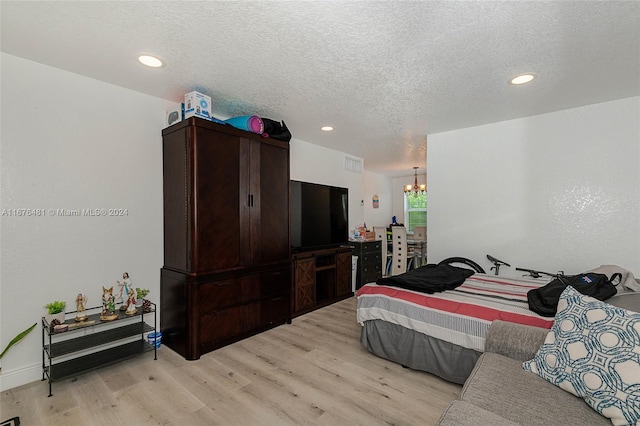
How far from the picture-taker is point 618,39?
1.95 metres

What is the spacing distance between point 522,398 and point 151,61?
122 inches

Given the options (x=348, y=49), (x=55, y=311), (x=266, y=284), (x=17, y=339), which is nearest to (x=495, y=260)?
(x=266, y=284)

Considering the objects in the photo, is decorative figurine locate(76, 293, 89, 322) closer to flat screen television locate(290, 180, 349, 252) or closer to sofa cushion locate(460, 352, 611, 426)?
flat screen television locate(290, 180, 349, 252)

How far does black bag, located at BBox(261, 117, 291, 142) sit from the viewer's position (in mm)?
3340

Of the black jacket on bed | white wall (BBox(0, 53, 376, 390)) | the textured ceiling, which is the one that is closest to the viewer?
the textured ceiling

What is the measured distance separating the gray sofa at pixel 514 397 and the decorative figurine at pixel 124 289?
106 inches

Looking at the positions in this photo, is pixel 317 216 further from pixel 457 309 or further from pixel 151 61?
pixel 151 61

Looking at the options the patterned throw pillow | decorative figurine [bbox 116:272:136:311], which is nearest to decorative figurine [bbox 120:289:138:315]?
decorative figurine [bbox 116:272:136:311]

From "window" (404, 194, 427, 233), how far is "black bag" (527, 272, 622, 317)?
578 cm

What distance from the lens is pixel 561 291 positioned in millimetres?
2061

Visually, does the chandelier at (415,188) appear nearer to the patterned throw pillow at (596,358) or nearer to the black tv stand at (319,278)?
the black tv stand at (319,278)

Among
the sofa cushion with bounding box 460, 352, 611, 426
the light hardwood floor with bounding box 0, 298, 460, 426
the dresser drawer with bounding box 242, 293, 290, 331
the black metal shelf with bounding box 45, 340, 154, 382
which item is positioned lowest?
the light hardwood floor with bounding box 0, 298, 460, 426

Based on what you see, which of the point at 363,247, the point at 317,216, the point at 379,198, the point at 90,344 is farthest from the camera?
the point at 379,198

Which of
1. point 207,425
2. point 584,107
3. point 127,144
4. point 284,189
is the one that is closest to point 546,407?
point 207,425
